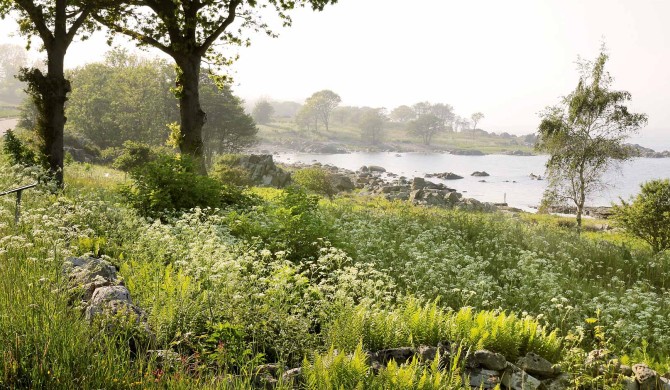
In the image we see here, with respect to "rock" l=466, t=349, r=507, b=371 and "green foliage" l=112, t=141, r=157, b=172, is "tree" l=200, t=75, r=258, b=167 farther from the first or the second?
"rock" l=466, t=349, r=507, b=371

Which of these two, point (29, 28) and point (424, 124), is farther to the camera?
point (424, 124)

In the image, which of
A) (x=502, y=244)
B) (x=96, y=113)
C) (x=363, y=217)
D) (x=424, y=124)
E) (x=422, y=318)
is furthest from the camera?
(x=424, y=124)

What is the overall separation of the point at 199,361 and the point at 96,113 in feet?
179

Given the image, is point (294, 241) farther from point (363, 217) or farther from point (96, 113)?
point (96, 113)

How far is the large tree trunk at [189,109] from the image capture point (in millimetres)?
17641

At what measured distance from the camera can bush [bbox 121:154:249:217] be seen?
11.6 m

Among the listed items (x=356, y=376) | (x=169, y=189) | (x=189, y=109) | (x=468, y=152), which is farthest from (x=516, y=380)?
(x=468, y=152)

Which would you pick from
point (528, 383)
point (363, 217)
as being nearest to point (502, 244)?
point (363, 217)

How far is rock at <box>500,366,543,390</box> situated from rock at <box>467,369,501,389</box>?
0.17 metres

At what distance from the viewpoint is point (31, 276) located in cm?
502

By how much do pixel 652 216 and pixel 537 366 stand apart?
1535 centimetres

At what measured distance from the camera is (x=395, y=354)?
524 cm

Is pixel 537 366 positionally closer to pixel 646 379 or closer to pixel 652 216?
pixel 646 379

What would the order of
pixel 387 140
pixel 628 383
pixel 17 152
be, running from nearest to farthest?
pixel 628 383, pixel 17 152, pixel 387 140
